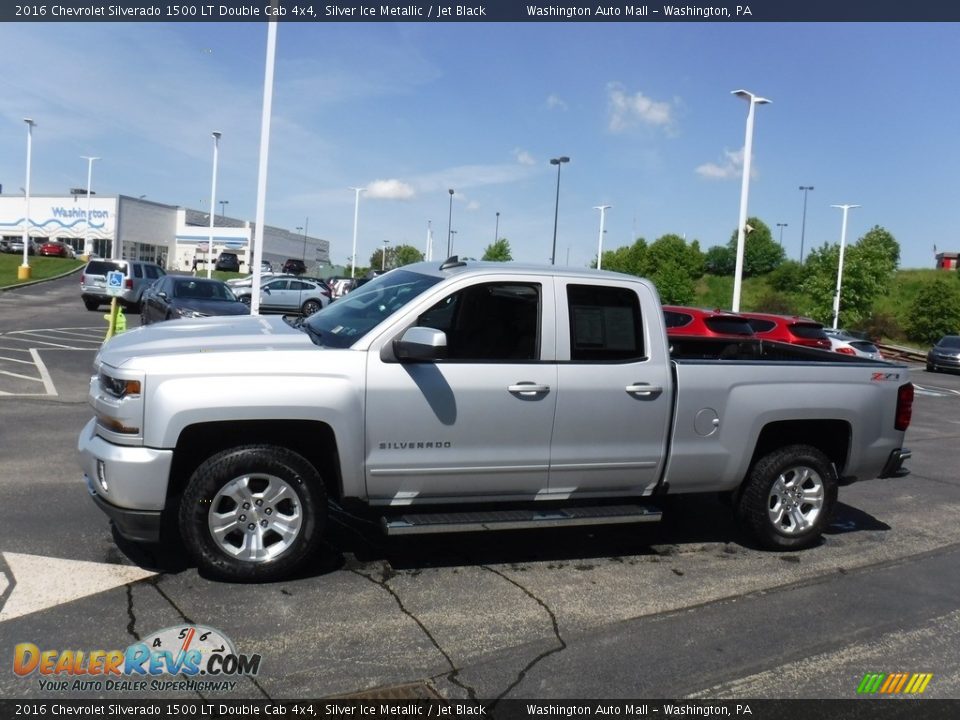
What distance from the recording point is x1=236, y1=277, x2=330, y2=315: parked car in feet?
104

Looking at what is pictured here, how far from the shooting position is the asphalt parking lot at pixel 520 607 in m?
3.90

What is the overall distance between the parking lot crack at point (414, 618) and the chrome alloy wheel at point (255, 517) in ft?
1.88

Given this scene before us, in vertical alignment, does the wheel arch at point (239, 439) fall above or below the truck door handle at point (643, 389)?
below

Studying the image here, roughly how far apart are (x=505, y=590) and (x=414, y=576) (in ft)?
1.86

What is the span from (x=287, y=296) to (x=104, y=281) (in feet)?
21.9

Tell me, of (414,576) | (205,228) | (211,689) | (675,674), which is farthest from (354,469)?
(205,228)

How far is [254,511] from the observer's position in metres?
4.71

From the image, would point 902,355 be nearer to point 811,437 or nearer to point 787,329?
point 787,329

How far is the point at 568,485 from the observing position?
210 inches

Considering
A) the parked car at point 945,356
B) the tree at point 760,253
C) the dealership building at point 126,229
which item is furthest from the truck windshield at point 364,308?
the tree at point 760,253

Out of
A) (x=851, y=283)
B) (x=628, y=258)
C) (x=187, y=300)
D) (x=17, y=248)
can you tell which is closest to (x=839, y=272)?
(x=851, y=283)

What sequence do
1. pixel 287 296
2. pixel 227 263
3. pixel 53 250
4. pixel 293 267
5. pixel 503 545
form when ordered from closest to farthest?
1. pixel 503 545
2. pixel 287 296
3. pixel 293 267
4. pixel 53 250
5. pixel 227 263

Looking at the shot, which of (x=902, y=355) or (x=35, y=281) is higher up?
(x=35, y=281)

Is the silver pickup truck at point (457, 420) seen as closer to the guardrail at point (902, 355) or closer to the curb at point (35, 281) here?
the curb at point (35, 281)
